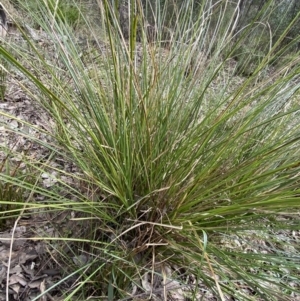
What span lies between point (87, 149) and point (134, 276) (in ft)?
1.52

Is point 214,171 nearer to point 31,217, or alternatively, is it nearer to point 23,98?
point 31,217

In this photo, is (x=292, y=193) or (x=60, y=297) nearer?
(x=292, y=193)

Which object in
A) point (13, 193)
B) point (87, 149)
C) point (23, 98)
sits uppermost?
point (87, 149)

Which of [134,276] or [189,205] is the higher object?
[189,205]

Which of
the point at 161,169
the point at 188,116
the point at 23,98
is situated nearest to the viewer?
the point at 161,169

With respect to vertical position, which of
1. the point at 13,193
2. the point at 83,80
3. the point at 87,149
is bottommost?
the point at 13,193

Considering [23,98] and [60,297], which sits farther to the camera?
[23,98]

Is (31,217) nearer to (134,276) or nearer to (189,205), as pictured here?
(134,276)

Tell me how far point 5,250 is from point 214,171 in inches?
31.1

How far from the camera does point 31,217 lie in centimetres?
128

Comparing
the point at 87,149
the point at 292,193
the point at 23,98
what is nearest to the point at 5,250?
the point at 87,149

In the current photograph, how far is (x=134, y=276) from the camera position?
3.59 feet

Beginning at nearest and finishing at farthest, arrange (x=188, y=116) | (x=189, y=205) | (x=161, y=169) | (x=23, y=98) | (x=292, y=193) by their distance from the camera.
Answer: (x=292, y=193) < (x=189, y=205) < (x=161, y=169) < (x=188, y=116) < (x=23, y=98)

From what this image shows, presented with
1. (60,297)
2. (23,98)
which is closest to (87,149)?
(60,297)
